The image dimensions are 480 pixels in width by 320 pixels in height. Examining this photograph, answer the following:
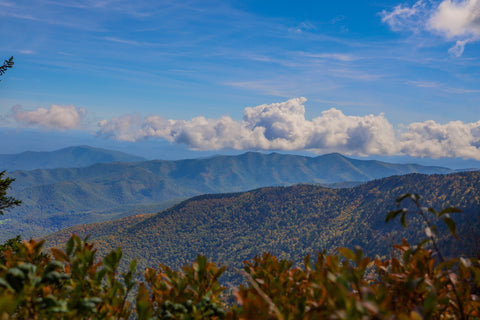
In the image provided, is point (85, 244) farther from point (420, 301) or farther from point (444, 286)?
point (444, 286)

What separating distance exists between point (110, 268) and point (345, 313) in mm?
2653

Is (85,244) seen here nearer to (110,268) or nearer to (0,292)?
(110,268)

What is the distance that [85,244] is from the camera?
4004mm

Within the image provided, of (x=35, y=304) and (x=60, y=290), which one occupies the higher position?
(x=35, y=304)

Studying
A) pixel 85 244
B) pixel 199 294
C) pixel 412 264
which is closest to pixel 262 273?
pixel 199 294

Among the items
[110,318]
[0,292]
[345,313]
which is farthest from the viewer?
[110,318]

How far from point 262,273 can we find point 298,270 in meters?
0.51

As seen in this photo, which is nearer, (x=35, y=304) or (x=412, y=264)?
(x=35, y=304)

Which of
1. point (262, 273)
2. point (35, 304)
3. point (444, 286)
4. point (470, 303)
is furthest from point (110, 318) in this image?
point (470, 303)

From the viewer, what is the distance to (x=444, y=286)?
144 inches

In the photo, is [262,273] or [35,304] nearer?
[35,304]

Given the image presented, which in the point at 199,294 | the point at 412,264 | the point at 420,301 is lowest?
the point at 199,294

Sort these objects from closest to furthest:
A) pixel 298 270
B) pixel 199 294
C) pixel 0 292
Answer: pixel 0 292 < pixel 199 294 < pixel 298 270

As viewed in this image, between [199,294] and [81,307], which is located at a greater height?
[81,307]
